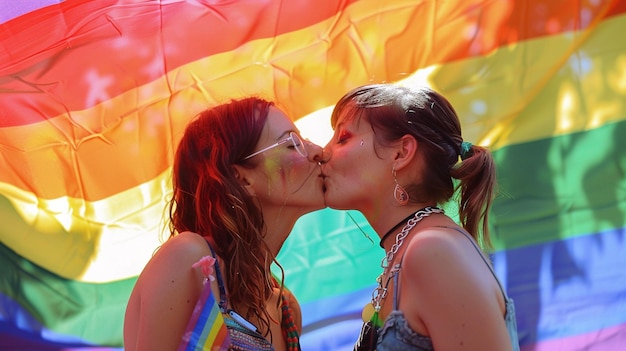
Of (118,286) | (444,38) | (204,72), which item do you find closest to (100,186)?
(118,286)

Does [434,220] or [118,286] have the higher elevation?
[434,220]

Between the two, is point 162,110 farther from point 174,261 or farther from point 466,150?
point 466,150

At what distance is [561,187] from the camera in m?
3.61

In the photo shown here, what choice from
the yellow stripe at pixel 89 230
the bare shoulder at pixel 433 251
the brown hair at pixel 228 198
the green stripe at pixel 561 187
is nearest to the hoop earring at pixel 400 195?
the bare shoulder at pixel 433 251

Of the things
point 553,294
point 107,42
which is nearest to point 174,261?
point 107,42

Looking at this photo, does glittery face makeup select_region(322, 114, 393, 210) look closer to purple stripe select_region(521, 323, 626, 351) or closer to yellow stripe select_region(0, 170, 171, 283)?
yellow stripe select_region(0, 170, 171, 283)

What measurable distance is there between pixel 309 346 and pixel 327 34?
4.40 ft

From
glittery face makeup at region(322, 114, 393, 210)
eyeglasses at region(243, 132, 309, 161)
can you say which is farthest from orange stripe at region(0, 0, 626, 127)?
glittery face makeup at region(322, 114, 393, 210)

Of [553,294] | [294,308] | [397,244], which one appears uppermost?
[397,244]

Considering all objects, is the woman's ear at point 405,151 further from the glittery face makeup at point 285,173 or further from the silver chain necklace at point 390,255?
the glittery face makeup at point 285,173

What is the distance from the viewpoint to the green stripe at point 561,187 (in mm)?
3580

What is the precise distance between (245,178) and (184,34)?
0.78 m

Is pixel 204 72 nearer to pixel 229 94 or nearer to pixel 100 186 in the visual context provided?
pixel 229 94

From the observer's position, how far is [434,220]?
260cm
